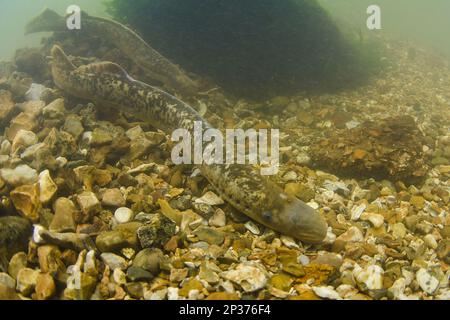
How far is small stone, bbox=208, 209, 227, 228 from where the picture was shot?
3.83 metres

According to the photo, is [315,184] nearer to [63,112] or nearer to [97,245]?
[97,245]

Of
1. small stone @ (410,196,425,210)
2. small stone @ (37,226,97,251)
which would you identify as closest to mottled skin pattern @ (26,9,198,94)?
small stone @ (410,196,425,210)

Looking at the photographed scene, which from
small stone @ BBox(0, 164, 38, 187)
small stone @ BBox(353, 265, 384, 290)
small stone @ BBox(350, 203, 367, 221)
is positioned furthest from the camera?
small stone @ BBox(350, 203, 367, 221)

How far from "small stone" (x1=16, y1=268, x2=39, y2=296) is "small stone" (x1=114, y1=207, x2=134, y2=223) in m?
0.92

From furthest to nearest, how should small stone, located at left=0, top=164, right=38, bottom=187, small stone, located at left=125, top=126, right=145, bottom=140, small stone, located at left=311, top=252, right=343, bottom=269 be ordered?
small stone, located at left=125, top=126, right=145, bottom=140 < small stone, located at left=0, top=164, right=38, bottom=187 < small stone, located at left=311, top=252, right=343, bottom=269

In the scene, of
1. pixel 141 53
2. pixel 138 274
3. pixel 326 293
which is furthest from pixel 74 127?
pixel 326 293

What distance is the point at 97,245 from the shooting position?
10.6 ft

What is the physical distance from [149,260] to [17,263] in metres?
1.13

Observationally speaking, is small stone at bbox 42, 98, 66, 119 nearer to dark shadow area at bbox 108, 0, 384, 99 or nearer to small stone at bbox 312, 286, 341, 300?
dark shadow area at bbox 108, 0, 384, 99

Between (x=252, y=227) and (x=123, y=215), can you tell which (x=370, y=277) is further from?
(x=123, y=215)

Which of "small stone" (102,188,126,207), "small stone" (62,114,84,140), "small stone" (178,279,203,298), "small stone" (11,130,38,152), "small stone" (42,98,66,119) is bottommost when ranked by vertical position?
"small stone" (178,279,203,298)

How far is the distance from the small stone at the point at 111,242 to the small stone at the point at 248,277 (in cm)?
98

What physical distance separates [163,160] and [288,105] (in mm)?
3482

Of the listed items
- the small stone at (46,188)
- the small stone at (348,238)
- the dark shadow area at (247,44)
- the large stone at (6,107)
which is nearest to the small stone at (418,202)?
the small stone at (348,238)
